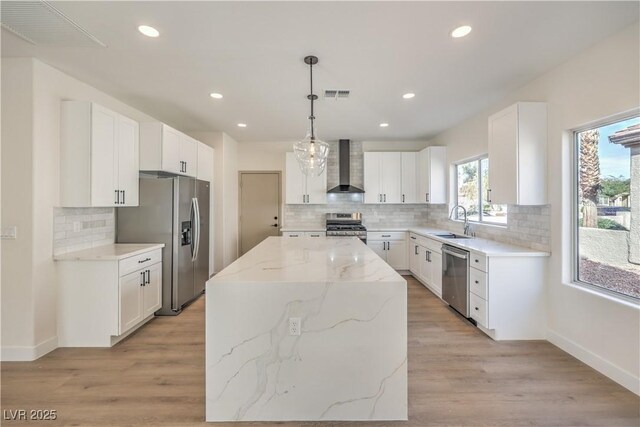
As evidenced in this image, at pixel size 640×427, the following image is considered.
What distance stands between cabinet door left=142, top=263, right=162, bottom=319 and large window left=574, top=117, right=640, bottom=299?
4.43 meters

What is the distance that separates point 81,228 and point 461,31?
13.3 ft

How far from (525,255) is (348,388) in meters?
2.30

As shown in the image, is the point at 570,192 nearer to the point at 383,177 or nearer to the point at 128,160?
the point at 383,177

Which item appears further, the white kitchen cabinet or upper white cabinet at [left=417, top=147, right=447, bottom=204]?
the white kitchen cabinet

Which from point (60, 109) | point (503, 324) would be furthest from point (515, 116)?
point (60, 109)

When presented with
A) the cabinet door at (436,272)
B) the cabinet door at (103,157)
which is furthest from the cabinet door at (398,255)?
the cabinet door at (103,157)

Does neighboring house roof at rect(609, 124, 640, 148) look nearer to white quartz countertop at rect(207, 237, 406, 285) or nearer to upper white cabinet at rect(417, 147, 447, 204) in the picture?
white quartz countertop at rect(207, 237, 406, 285)

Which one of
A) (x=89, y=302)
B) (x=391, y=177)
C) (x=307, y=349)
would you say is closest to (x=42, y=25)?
(x=89, y=302)

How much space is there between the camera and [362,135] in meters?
5.48

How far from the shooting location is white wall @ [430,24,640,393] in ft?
6.97

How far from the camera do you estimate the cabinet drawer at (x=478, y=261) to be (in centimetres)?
299

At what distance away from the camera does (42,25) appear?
2072 mm

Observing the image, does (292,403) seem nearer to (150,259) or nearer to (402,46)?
(150,259)

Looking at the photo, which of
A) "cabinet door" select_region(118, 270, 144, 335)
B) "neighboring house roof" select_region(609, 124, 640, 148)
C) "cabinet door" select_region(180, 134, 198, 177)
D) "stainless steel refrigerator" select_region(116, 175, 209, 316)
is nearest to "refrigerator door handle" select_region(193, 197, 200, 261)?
"stainless steel refrigerator" select_region(116, 175, 209, 316)
